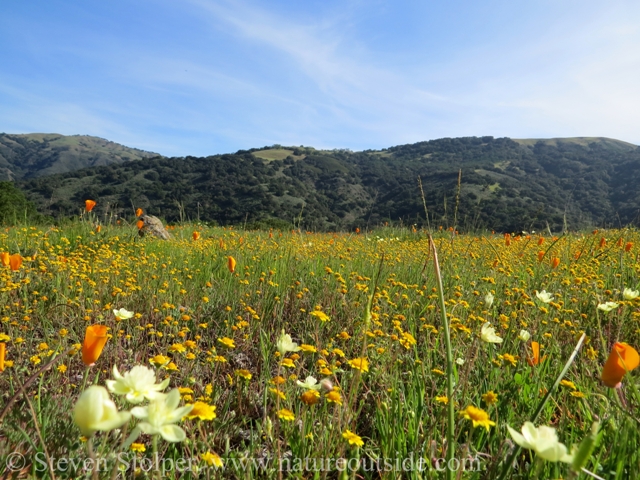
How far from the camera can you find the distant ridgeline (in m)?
42.9

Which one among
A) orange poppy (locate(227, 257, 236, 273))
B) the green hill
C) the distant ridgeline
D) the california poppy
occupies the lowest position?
orange poppy (locate(227, 257, 236, 273))

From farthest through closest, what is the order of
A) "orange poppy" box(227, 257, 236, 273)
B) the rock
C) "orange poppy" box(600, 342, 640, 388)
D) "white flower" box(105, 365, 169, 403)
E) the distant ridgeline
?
the distant ridgeline
the rock
"orange poppy" box(227, 257, 236, 273)
"orange poppy" box(600, 342, 640, 388)
"white flower" box(105, 365, 169, 403)

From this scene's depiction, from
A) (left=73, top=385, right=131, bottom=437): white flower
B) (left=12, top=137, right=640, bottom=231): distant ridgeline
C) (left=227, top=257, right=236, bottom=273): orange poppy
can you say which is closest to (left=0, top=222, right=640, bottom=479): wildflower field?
(left=73, top=385, right=131, bottom=437): white flower

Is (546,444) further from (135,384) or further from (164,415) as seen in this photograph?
(135,384)

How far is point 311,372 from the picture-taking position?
2.08m

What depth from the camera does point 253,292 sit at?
328 centimetres

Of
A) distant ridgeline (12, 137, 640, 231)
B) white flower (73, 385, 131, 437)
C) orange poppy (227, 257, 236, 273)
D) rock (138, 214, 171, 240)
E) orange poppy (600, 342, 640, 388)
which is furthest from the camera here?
distant ridgeline (12, 137, 640, 231)

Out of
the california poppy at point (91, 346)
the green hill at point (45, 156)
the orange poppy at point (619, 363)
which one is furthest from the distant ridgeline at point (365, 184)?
the green hill at point (45, 156)

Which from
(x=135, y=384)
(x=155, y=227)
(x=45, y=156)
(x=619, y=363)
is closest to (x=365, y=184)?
(x=155, y=227)

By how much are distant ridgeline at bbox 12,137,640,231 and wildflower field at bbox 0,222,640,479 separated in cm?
2792

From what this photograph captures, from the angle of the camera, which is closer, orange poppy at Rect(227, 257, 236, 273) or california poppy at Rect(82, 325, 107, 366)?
california poppy at Rect(82, 325, 107, 366)

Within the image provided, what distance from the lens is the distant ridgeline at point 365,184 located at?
42.9m

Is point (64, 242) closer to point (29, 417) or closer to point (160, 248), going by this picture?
point (160, 248)

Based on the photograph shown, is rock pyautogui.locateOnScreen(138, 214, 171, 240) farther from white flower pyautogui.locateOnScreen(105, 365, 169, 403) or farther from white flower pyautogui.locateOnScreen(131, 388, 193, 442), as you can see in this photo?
white flower pyautogui.locateOnScreen(131, 388, 193, 442)
